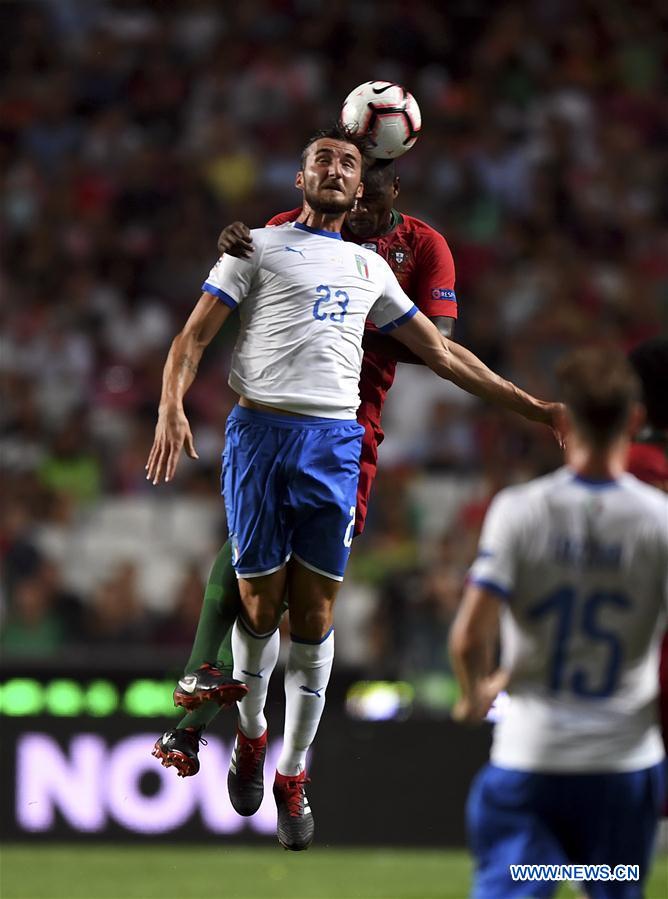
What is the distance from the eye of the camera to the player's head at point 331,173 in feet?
18.8

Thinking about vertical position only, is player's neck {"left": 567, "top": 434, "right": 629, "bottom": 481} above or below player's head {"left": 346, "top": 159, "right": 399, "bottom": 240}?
below

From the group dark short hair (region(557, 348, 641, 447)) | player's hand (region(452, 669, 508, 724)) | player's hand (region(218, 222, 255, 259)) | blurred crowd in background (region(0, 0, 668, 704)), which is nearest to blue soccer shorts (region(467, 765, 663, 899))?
player's hand (region(452, 669, 508, 724))

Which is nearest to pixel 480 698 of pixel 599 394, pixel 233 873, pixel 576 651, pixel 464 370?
pixel 576 651

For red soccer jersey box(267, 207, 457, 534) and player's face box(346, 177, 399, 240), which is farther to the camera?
red soccer jersey box(267, 207, 457, 534)

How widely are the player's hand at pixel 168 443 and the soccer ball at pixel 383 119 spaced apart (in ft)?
4.48

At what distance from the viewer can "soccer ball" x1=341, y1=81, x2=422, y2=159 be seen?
6172 millimetres

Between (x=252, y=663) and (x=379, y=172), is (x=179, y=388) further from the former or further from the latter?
(x=379, y=172)

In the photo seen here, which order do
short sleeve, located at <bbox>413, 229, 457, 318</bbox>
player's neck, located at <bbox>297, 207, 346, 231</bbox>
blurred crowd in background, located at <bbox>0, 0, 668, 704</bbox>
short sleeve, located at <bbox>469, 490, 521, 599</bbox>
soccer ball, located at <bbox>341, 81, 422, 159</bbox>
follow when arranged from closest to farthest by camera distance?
1. short sleeve, located at <bbox>469, 490, 521, 599</bbox>
2. player's neck, located at <bbox>297, 207, 346, 231</bbox>
3. soccer ball, located at <bbox>341, 81, 422, 159</bbox>
4. short sleeve, located at <bbox>413, 229, 457, 318</bbox>
5. blurred crowd in background, located at <bbox>0, 0, 668, 704</bbox>

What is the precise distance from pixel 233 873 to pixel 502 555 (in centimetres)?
607

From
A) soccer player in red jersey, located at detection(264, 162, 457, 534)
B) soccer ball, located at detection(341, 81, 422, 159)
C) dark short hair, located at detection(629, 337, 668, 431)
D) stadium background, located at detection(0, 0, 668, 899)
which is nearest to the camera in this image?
dark short hair, located at detection(629, 337, 668, 431)

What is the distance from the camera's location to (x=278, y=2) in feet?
49.4

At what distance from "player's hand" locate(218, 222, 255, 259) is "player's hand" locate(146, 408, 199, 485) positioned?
1.97 ft

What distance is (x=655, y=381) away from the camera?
504 centimetres

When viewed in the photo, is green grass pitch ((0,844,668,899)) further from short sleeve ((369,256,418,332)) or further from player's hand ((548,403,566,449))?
short sleeve ((369,256,418,332))
